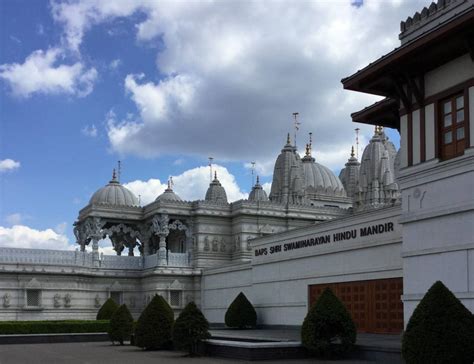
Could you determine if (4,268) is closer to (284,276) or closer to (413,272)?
(284,276)

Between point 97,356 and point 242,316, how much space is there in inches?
595

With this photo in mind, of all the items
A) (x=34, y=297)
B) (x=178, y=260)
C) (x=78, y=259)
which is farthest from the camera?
→ (x=178, y=260)

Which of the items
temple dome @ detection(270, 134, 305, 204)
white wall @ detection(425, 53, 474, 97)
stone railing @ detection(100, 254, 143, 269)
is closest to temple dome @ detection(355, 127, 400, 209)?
temple dome @ detection(270, 134, 305, 204)

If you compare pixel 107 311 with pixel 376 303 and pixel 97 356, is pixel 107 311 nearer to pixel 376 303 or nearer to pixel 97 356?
pixel 97 356

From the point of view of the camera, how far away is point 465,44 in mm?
19594

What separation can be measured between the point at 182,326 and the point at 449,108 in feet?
39.3

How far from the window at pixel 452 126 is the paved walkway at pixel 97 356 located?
712 cm

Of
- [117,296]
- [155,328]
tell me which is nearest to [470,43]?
[155,328]

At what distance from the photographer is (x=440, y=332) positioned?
16.8m

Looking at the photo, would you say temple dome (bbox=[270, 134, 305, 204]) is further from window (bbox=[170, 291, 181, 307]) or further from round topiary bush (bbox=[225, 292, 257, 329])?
round topiary bush (bbox=[225, 292, 257, 329])

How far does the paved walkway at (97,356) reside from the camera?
78.6 ft

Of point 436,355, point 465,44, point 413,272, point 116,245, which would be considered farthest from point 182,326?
point 116,245

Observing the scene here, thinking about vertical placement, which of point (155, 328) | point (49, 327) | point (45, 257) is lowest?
point (49, 327)

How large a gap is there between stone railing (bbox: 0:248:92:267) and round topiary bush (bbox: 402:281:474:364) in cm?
→ 3716
